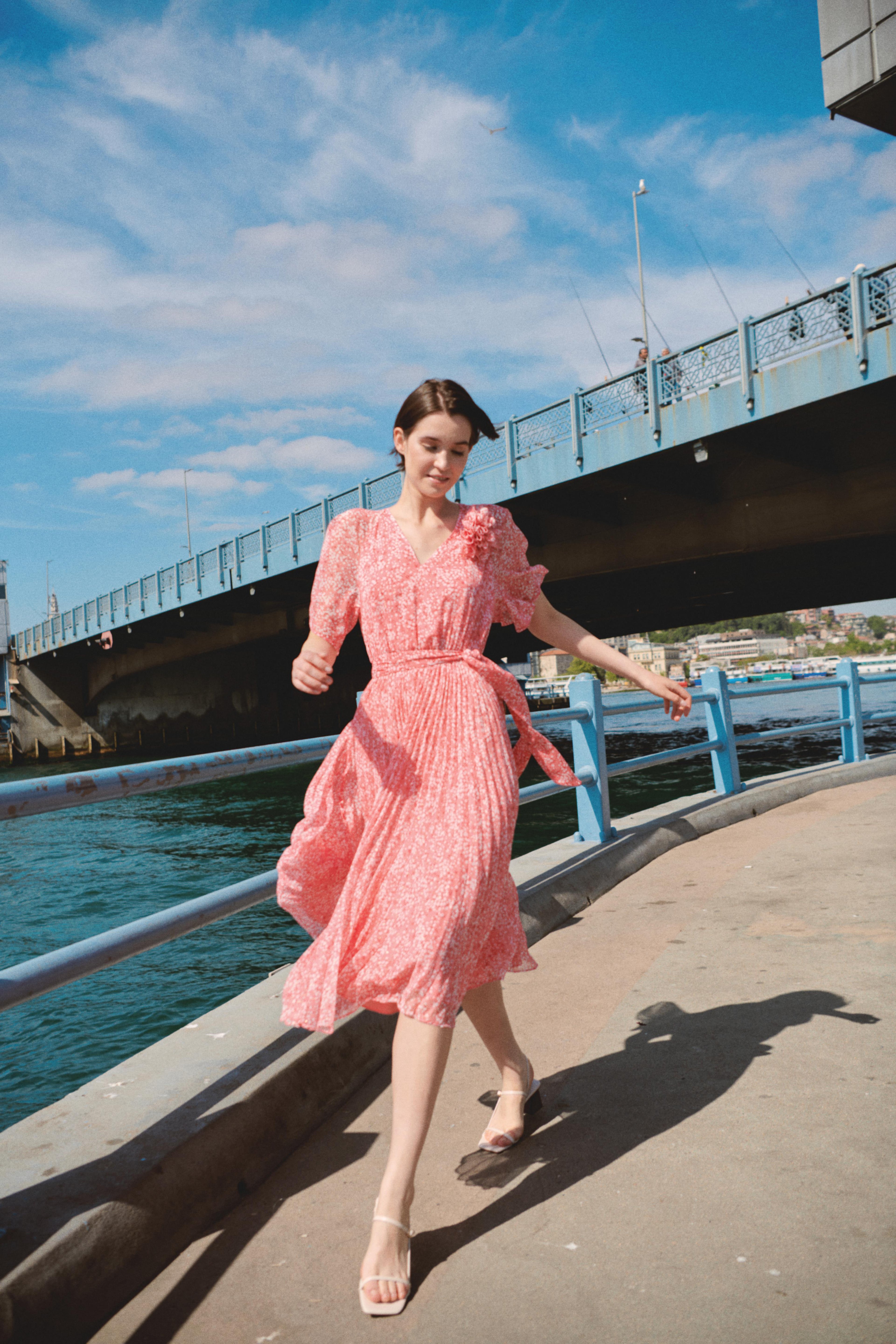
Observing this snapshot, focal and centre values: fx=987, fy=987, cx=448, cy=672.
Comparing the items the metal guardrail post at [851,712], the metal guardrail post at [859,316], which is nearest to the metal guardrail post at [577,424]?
the metal guardrail post at [859,316]

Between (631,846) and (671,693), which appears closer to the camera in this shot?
(671,693)

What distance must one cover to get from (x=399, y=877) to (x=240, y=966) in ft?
18.5

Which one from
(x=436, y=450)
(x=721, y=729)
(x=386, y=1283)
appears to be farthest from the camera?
(x=721, y=729)

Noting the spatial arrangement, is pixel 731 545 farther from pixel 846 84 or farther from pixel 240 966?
pixel 240 966

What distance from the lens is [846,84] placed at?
10.6 meters

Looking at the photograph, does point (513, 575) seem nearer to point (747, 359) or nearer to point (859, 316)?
point (859, 316)

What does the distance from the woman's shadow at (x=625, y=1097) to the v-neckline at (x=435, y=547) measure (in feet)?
4.46

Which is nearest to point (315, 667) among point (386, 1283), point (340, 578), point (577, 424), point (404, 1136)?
point (340, 578)

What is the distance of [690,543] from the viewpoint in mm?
17047

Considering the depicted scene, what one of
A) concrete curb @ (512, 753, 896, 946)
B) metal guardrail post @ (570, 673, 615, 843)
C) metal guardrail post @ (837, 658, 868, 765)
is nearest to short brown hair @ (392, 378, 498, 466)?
concrete curb @ (512, 753, 896, 946)

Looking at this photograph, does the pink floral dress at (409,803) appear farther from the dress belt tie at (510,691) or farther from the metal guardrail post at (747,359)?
the metal guardrail post at (747,359)

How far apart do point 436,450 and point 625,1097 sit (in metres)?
1.69

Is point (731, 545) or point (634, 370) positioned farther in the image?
point (731, 545)

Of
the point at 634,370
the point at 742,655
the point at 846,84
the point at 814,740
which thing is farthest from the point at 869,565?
the point at 742,655
